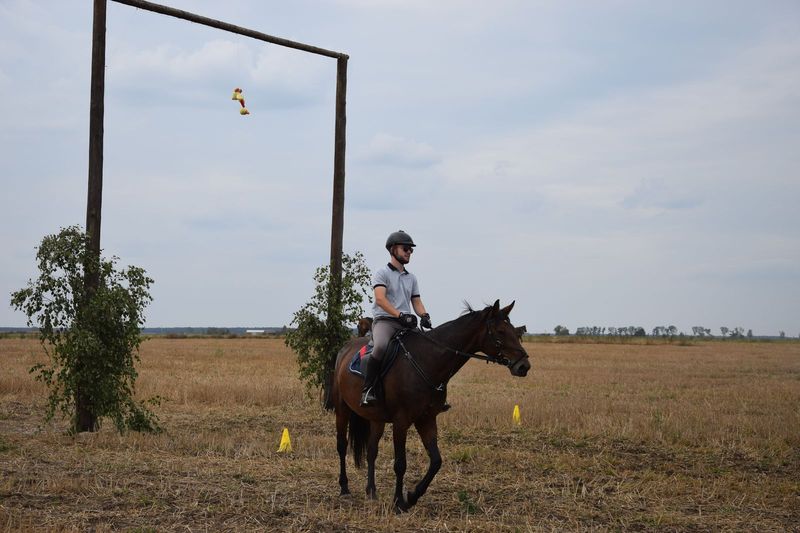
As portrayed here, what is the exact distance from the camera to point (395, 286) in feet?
33.1

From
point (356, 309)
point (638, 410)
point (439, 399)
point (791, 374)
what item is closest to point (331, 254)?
point (356, 309)

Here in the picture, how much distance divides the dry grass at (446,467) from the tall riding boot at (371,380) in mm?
1180

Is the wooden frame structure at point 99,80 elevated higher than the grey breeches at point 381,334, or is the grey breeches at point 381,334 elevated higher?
the wooden frame structure at point 99,80

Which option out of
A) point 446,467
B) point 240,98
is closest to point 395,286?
point 446,467

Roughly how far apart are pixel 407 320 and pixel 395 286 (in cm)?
53

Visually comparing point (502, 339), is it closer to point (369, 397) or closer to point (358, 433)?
point (369, 397)

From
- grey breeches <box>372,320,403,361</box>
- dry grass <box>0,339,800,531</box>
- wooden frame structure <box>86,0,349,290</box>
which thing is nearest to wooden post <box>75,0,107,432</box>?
wooden frame structure <box>86,0,349,290</box>

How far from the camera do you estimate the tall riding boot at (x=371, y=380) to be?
32.1 ft

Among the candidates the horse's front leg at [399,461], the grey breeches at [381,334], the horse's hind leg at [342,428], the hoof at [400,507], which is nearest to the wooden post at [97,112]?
→ the horse's hind leg at [342,428]

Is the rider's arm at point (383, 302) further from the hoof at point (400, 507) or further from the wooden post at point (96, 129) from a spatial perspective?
the wooden post at point (96, 129)

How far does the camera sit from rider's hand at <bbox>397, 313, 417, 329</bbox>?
9711 millimetres

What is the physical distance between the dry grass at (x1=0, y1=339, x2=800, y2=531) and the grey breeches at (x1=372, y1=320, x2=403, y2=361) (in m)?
1.72

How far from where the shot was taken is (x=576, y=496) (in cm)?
1012

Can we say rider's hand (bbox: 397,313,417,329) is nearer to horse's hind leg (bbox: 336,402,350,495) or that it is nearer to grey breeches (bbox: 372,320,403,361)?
grey breeches (bbox: 372,320,403,361)
